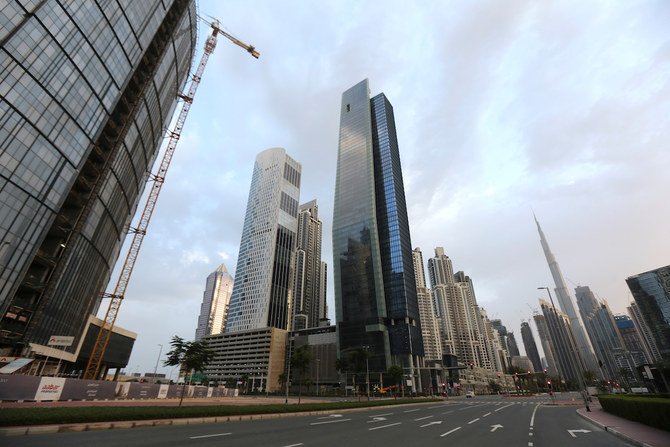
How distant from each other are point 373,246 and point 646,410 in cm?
12908

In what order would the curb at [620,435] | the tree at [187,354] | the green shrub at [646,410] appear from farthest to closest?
1. the tree at [187,354]
2. the green shrub at [646,410]
3. the curb at [620,435]

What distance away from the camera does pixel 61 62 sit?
161ft

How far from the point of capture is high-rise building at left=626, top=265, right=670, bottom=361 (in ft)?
406

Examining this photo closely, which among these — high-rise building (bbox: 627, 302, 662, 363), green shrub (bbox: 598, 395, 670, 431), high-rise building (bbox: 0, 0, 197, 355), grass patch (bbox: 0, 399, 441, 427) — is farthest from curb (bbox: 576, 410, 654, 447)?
high-rise building (bbox: 627, 302, 662, 363)

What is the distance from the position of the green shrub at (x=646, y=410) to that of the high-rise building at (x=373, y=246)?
11435cm

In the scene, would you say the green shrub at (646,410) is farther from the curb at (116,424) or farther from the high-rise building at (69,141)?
the high-rise building at (69,141)

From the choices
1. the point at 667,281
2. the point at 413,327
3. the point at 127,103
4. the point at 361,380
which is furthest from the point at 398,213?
the point at 127,103

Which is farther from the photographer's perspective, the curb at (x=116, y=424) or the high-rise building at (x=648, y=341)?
the high-rise building at (x=648, y=341)

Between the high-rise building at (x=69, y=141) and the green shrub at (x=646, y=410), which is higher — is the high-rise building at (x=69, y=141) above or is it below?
above

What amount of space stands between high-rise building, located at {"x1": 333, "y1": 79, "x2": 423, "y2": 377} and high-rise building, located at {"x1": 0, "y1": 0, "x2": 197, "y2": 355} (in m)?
96.4

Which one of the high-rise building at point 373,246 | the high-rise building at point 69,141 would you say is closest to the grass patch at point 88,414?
the high-rise building at point 69,141

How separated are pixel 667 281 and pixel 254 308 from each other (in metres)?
194

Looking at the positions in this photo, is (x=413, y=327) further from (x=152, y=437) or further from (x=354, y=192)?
(x=152, y=437)

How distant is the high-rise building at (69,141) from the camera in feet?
145
